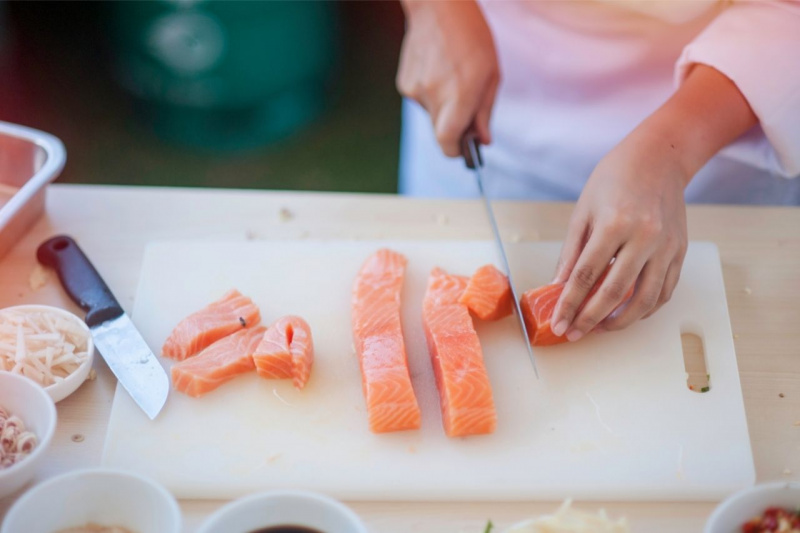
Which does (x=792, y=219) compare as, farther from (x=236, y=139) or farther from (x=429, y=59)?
(x=236, y=139)

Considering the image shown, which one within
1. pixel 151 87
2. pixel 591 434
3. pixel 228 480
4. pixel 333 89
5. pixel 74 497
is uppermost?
pixel 74 497

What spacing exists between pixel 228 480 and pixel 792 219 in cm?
182

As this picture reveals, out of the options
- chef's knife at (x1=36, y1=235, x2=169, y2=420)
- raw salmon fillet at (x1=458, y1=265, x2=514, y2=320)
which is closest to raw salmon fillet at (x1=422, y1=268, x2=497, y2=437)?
raw salmon fillet at (x1=458, y1=265, x2=514, y2=320)

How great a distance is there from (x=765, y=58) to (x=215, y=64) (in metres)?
3.09

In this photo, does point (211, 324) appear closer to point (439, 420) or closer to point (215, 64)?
point (439, 420)

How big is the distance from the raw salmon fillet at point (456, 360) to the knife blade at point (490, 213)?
0.13m

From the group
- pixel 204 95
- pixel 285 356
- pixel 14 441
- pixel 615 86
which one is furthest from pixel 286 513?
pixel 204 95

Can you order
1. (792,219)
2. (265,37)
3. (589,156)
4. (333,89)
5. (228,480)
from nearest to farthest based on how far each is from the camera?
1. (228,480)
2. (792,219)
3. (589,156)
4. (265,37)
5. (333,89)

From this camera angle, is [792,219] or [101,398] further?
[792,219]

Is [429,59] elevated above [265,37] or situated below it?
above

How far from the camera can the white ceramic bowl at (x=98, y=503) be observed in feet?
4.73

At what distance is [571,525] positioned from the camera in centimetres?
142

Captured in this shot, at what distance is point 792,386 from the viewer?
1950 mm

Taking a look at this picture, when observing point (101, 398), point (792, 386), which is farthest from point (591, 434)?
point (101, 398)
